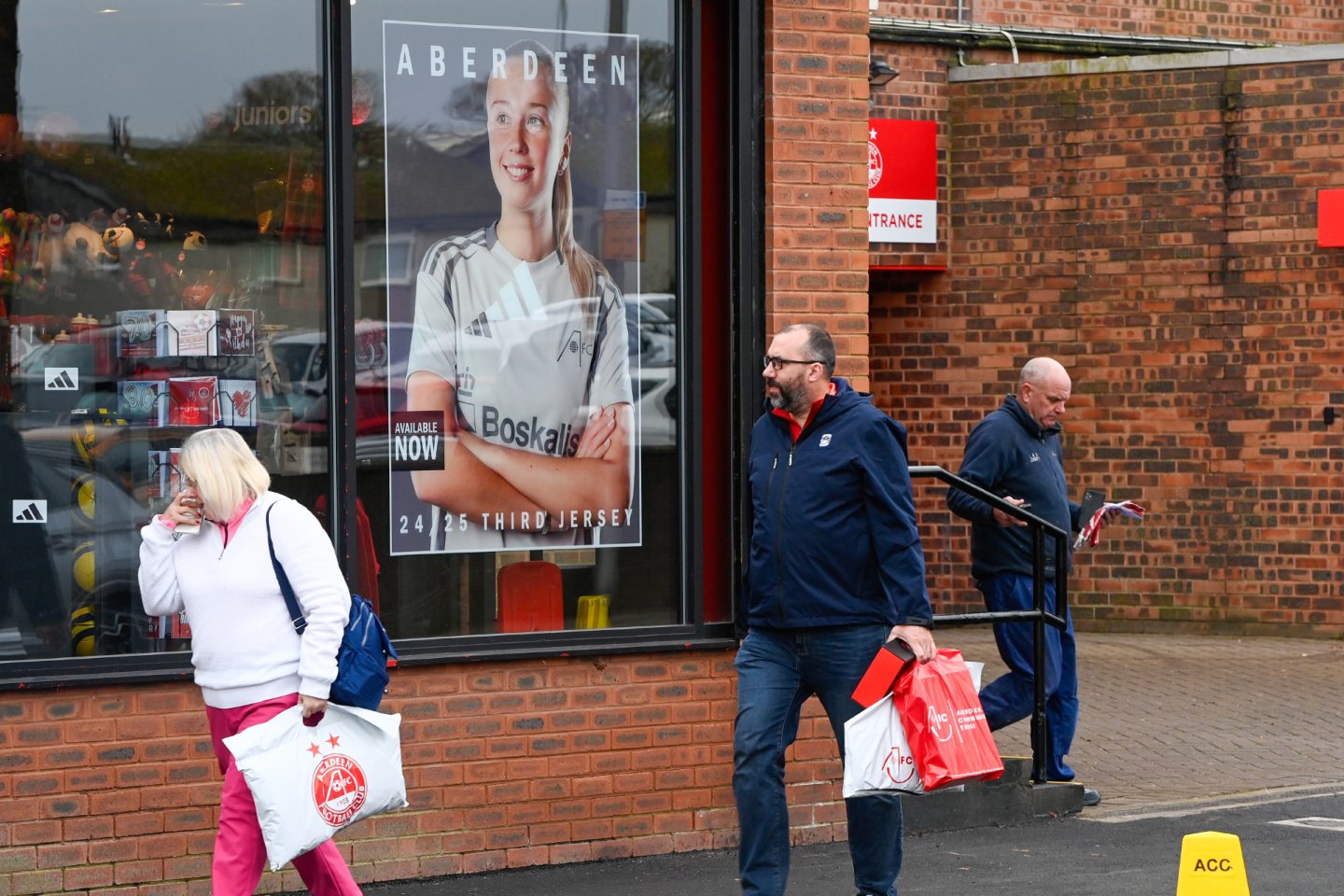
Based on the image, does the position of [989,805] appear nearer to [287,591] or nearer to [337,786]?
[337,786]

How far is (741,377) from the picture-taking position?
699cm

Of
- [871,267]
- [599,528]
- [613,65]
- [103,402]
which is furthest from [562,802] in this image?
[871,267]

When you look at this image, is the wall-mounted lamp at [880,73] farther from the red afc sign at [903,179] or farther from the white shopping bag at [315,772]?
the white shopping bag at [315,772]

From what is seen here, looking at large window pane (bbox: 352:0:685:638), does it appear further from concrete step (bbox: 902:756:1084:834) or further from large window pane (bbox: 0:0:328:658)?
concrete step (bbox: 902:756:1084:834)

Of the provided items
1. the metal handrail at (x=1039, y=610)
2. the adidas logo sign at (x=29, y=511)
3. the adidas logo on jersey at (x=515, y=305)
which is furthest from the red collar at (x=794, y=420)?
the adidas logo sign at (x=29, y=511)

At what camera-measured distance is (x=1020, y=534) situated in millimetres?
7867

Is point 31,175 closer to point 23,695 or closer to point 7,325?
point 7,325

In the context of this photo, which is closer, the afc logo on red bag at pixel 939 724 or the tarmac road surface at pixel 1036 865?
the afc logo on red bag at pixel 939 724

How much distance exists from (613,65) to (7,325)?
7.79ft

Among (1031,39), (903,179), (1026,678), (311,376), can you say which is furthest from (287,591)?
(1031,39)

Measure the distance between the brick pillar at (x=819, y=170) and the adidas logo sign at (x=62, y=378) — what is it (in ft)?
8.16

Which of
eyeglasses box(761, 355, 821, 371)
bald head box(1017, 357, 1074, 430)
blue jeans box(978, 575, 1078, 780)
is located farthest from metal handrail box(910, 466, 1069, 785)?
eyeglasses box(761, 355, 821, 371)

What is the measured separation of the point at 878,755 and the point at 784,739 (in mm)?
327

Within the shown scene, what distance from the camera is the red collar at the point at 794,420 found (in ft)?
18.7
